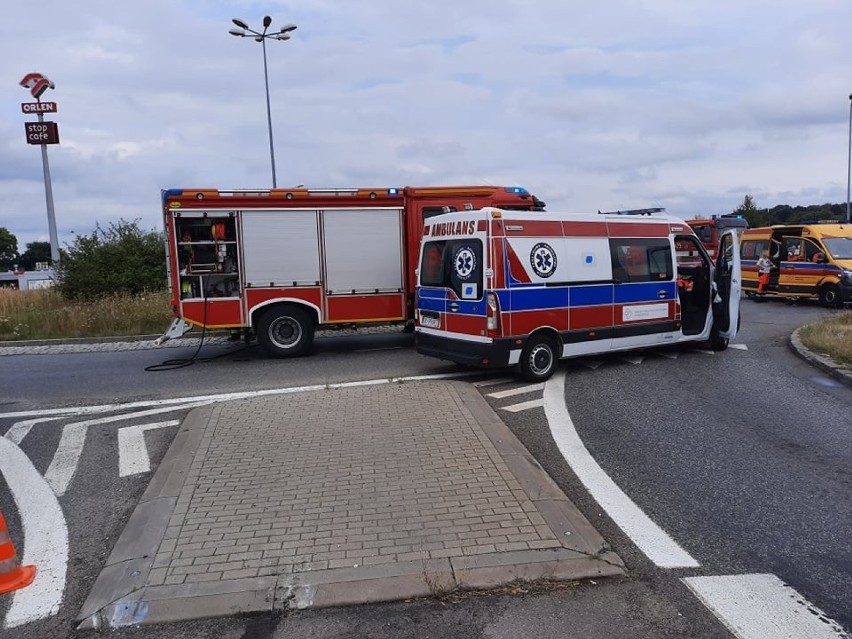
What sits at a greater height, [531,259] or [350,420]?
[531,259]

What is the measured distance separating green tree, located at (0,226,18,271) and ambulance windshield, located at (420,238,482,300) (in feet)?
294

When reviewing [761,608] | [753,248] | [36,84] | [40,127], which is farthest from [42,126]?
[761,608]

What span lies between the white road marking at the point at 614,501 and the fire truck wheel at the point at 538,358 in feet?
4.79

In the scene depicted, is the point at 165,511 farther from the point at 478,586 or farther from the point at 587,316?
the point at 587,316

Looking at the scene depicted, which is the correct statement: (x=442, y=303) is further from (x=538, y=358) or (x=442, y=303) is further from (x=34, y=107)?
(x=34, y=107)

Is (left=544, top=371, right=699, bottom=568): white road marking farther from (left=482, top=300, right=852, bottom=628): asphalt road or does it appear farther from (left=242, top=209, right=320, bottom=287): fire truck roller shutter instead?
(left=242, top=209, right=320, bottom=287): fire truck roller shutter

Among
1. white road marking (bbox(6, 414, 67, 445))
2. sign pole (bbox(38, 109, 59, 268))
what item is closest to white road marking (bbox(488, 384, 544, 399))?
white road marking (bbox(6, 414, 67, 445))

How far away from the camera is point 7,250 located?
85.7 metres

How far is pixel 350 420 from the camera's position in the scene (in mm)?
7062

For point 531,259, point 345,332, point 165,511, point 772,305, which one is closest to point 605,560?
point 165,511

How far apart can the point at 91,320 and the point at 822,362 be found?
1524 centimetres

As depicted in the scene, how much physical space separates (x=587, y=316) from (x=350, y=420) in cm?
425

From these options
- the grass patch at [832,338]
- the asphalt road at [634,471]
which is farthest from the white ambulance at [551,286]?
the grass patch at [832,338]

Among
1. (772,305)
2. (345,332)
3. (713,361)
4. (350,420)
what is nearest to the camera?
(350,420)
